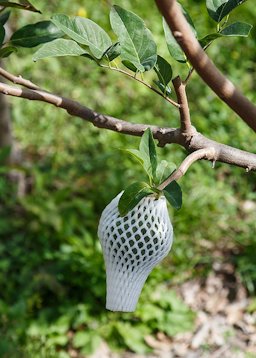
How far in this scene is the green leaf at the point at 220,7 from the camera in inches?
42.1

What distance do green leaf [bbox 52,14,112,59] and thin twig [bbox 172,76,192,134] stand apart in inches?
6.2

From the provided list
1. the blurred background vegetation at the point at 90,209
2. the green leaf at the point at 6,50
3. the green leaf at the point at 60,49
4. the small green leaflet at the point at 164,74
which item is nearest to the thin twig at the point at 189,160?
the small green leaflet at the point at 164,74

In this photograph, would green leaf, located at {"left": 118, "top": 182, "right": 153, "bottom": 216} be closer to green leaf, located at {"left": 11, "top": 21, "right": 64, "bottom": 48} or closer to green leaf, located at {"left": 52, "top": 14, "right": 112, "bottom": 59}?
green leaf, located at {"left": 52, "top": 14, "right": 112, "bottom": 59}

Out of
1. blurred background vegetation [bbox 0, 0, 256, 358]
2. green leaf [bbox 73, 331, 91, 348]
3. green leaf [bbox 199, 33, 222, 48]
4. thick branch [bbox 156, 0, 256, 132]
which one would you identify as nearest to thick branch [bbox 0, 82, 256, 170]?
green leaf [bbox 199, 33, 222, 48]

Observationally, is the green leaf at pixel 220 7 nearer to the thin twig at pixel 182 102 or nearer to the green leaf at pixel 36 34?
the thin twig at pixel 182 102

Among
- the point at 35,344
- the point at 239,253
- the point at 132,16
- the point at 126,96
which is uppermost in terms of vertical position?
the point at 132,16

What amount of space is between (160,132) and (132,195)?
14 centimetres

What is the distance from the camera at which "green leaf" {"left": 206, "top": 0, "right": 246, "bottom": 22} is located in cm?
107

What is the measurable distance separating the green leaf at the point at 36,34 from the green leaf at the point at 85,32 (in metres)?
0.19

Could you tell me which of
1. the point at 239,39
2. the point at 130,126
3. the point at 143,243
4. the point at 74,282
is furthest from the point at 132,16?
the point at 239,39

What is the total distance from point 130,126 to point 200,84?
3149mm

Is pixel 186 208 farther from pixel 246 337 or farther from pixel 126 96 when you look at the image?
pixel 126 96

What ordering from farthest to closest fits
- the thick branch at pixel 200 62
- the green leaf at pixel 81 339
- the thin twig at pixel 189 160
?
the green leaf at pixel 81 339 → the thin twig at pixel 189 160 → the thick branch at pixel 200 62

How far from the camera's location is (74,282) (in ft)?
10.4
